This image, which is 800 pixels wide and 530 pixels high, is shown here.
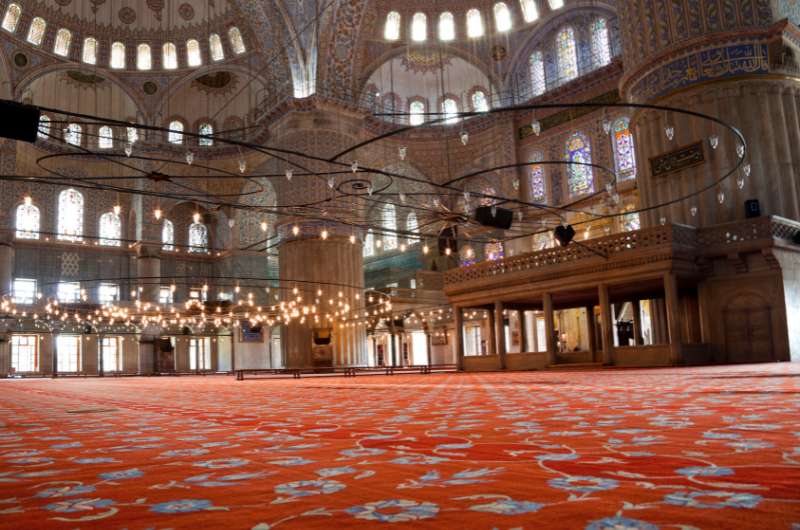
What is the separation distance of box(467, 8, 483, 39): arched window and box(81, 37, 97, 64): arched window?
1270cm

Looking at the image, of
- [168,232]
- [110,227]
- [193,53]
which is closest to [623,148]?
[193,53]

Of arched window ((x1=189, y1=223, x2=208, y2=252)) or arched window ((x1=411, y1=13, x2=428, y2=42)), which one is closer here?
arched window ((x1=411, y1=13, x2=428, y2=42))

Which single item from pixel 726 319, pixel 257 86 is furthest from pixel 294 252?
pixel 726 319

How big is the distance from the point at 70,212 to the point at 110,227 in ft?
4.58

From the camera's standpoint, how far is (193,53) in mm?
24469

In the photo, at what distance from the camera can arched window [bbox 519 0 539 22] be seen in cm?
2072

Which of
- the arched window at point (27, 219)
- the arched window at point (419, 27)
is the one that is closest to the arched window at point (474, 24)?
the arched window at point (419, 27)

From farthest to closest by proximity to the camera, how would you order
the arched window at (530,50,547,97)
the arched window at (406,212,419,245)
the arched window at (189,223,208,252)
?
the arched window at (189,223,208,252) < the arched window at (406,212,419,245) < the arched window at (530,50,547,97)

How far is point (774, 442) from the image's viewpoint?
7.18 ft

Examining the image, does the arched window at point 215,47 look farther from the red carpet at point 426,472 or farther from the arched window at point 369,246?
the red carpet at point 426,472

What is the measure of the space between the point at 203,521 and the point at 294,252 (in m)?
18.2

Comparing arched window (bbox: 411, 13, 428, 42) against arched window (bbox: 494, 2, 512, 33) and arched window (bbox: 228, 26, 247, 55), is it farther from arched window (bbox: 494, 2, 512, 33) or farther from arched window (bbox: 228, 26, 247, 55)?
arched window (bbox: 228, 26, 247, 55)

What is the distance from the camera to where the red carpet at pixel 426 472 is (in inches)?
53.4

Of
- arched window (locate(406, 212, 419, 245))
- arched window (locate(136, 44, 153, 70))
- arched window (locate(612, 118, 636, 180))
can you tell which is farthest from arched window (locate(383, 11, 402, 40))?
arched window (locate(136, 44, 153, 70))
